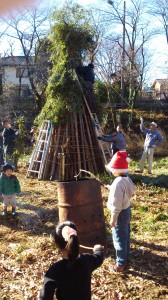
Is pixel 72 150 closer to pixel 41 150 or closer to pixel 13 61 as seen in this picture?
pixel 41 150

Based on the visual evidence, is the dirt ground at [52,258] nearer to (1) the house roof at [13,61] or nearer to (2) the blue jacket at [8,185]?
(2) the blue jacket at [8,185]

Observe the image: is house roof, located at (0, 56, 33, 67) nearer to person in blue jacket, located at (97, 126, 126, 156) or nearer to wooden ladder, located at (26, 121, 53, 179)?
wooden ladder, located at (26, 121, 53, 179)

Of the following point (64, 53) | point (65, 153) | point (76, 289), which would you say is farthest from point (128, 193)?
point (64, 53)

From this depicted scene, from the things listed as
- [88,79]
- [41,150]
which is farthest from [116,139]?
[41,150]

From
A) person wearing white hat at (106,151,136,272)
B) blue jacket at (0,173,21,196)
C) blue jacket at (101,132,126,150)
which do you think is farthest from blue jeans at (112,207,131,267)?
blue jacket at (101,132,126,150)

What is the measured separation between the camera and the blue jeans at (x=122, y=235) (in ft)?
17.1

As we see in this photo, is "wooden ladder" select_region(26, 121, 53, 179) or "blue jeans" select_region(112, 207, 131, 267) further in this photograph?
"wooden ladder" select_region(26, 121, 53, 179)

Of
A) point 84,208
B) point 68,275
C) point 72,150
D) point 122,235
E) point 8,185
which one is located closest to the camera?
point 68,275

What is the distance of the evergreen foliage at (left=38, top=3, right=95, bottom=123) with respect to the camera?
12.0 m

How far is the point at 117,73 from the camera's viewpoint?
30.5 meters

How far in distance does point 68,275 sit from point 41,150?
998cm

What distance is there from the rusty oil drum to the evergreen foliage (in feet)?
20.9

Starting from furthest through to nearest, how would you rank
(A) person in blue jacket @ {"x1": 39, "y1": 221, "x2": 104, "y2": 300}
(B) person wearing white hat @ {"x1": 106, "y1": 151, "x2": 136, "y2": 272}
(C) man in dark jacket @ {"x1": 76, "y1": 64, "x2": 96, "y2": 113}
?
(C) man in dark jacket @ {"x1": 76, "y1": 64, "x2": 96, "y2": 113} → (B) person wearing white hat @ {"x1": 106, "y1": 151, "x2": 136, "y2": 272} → (A) person in blue jacket @ {"x1": 39, "y1": 221, "x2": 104, "y2": 300}

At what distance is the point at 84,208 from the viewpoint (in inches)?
227
